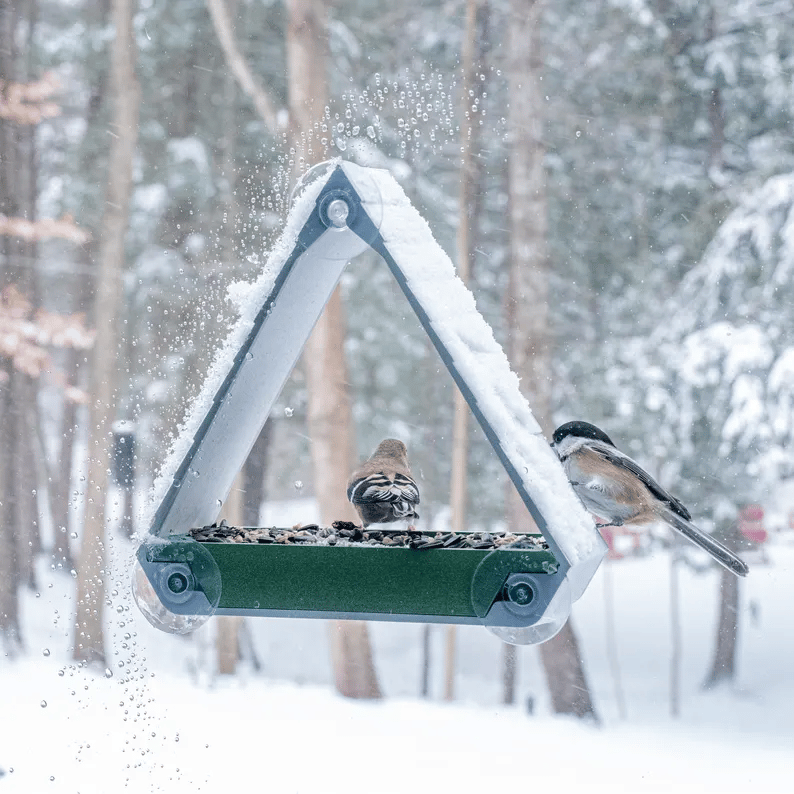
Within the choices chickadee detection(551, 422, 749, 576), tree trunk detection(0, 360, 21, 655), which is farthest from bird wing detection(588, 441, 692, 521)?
tree trunk detection(0, 360, 21, 655)

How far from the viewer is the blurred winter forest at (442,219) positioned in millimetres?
5434

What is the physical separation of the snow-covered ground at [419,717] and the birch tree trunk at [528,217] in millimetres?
724

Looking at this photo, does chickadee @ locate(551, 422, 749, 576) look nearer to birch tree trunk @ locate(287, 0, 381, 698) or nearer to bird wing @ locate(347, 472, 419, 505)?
bird wing @ locate(347, 472, 419, 505)

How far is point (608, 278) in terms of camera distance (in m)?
6.27

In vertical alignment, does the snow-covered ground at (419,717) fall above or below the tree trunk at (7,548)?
below

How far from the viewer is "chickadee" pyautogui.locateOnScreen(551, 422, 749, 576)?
200 cm

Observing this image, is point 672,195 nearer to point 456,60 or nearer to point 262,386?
point 456,60

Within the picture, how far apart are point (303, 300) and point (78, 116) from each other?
5.97 metres

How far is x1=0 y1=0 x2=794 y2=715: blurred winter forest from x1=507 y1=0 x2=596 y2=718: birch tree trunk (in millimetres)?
15

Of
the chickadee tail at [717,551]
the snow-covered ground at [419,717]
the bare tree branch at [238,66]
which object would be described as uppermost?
the bare tree branch at [238,66]

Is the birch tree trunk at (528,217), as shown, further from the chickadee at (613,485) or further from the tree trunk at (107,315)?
the chickadee at (613,485)

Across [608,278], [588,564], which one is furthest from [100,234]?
[588,564]

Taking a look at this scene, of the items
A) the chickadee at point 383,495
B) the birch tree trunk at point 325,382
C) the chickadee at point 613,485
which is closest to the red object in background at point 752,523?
the birch tree trunk at point 325,382

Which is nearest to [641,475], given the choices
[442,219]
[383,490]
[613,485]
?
[613,485]
